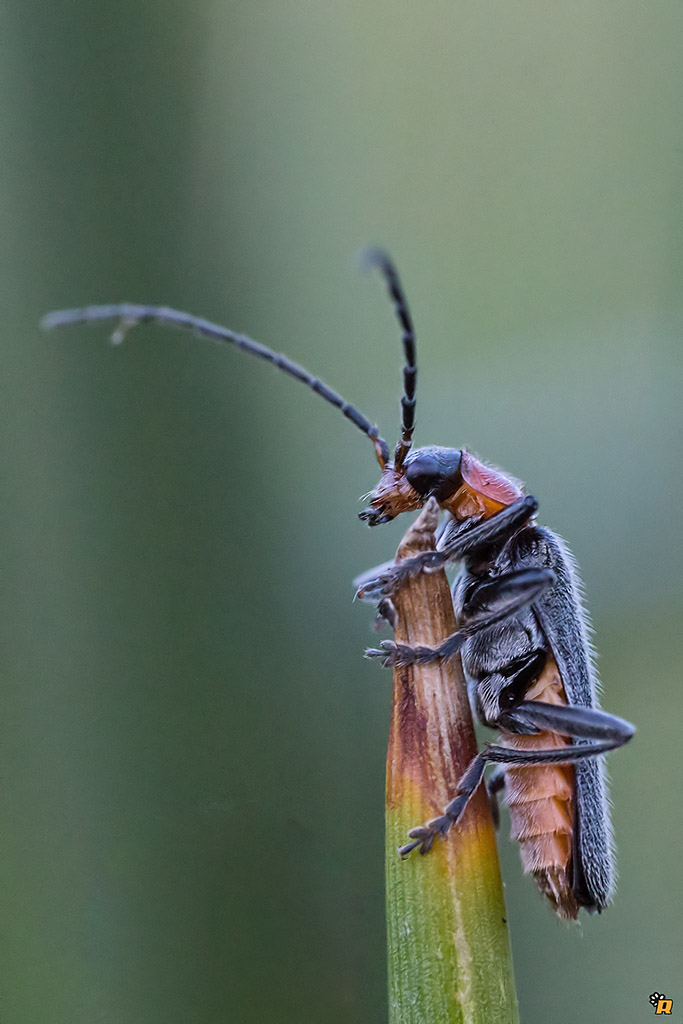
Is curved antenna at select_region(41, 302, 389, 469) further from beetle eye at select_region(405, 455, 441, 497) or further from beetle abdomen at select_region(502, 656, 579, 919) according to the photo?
beetle abdomen at select_region(502, 656, 579, 919)

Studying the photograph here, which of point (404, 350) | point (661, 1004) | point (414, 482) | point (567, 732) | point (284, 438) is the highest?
point (284, 438)

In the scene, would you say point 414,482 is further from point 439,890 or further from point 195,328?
point 439,890

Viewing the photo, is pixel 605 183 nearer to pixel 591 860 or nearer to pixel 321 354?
pixel 321 354

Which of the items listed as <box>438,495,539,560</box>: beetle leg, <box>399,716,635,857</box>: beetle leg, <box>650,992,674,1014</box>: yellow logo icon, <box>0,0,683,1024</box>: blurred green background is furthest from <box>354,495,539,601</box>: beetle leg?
<box>650,992,674,1014</box>: yellow logo icon

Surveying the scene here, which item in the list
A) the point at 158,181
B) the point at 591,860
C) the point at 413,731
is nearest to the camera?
the point at 413,731

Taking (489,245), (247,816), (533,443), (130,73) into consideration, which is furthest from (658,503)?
(130,73)

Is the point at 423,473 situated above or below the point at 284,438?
below

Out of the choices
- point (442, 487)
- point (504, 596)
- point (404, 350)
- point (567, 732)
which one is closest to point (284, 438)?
point (442, 487)
